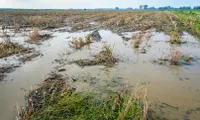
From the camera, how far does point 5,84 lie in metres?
5.78

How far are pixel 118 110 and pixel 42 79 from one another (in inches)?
114

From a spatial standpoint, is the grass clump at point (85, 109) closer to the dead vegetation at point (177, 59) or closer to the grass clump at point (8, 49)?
the dead vegetation at point (177, 59)

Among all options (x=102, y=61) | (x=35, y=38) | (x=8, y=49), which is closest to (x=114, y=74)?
(x=102, y=61)

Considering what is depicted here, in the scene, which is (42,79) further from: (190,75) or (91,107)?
(190,75)

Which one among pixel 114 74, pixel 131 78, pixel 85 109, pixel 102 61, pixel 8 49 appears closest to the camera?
pixel 85 109

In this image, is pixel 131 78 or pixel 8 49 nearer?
pixel 131 78

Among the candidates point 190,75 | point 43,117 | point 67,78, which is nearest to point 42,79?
point 67,78

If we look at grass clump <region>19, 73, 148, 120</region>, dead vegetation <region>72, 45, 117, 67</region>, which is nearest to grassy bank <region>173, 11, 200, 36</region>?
dead vegetation <region>72, 45, 117, 67</region>

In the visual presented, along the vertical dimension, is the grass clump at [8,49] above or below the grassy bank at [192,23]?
below

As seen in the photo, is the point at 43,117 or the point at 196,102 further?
the point at 196,102

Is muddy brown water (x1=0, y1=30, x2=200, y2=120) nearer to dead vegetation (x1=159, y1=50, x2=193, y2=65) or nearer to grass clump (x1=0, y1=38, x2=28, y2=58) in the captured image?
dead vegetation (x1=159, y1=50, x2=193, y2=65)

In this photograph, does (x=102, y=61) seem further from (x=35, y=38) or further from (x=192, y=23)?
(x=192, y=23)

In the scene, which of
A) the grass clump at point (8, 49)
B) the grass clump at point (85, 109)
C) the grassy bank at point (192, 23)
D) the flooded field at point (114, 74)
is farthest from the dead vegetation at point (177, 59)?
the grassy bank at point (192, 23)

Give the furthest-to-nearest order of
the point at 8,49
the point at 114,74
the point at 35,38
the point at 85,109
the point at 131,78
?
1. the point at 35,38
2. the point at 8,49
3. the point at 114,74
4. the point at 131,78
5. the point at 85,109
